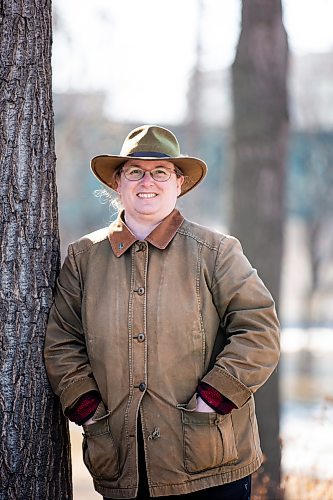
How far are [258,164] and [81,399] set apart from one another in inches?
189

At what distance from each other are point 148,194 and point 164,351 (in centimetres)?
64

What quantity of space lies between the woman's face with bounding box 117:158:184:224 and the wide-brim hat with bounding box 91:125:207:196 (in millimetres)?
35

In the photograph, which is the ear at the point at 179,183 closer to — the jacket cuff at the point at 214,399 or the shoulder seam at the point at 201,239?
the shoulder seam at the point at 201,239

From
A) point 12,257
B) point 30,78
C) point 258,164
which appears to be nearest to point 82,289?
point 12,257

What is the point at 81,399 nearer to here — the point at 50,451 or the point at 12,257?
the point at 50,451

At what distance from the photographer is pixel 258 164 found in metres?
8.14

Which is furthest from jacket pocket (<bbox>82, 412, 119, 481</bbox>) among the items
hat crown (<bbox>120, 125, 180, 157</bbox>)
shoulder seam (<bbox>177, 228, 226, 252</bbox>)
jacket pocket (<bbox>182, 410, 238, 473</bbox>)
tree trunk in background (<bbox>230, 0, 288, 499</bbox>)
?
tree trunk in background (<bbox>230, 0, 288, 499</bbox>)

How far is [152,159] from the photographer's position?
3.67 m

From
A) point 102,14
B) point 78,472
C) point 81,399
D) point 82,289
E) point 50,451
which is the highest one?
point 102,14

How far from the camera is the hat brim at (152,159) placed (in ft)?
12.3

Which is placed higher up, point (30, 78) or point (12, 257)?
point (30, 78)

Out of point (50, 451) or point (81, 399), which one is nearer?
point (81, 399)

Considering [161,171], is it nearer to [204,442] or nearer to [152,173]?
[152,173]

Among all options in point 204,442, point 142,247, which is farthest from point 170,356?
point 142,247
